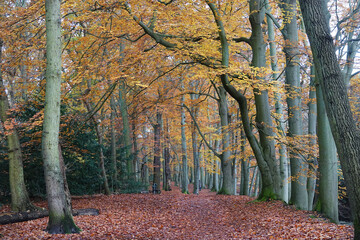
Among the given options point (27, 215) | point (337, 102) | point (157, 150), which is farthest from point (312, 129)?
point (27, 215)

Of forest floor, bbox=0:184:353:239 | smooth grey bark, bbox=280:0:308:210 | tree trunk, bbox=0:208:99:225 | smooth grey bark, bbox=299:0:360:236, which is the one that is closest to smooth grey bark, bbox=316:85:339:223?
forest floor, bbox=0:184:353:239

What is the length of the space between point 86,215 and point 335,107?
7.74m

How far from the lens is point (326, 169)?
29.0 feet

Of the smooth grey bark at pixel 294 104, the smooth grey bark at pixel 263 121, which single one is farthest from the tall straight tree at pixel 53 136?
the smooth grey bark at pixel 294 104

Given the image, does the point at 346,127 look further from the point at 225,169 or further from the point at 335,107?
the point at 225,169

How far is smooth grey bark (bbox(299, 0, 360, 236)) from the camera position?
14.2ft

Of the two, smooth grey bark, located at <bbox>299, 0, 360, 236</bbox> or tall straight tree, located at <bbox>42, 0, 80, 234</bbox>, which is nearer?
smooth grey bark, located at <bbox>299, 0, 360, 236</bbox>

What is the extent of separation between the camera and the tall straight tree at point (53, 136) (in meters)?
6.38

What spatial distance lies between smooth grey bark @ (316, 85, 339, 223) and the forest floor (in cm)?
66

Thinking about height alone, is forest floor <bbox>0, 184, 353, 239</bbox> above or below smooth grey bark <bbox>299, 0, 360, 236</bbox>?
below

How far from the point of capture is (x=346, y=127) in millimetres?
4406

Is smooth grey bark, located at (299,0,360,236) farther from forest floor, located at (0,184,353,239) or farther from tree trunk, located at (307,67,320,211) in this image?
tree trunk, located at (307,67,320,211)

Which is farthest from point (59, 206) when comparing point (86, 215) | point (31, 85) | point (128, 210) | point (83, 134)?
point (83, 134)

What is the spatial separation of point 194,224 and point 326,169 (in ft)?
14.0
